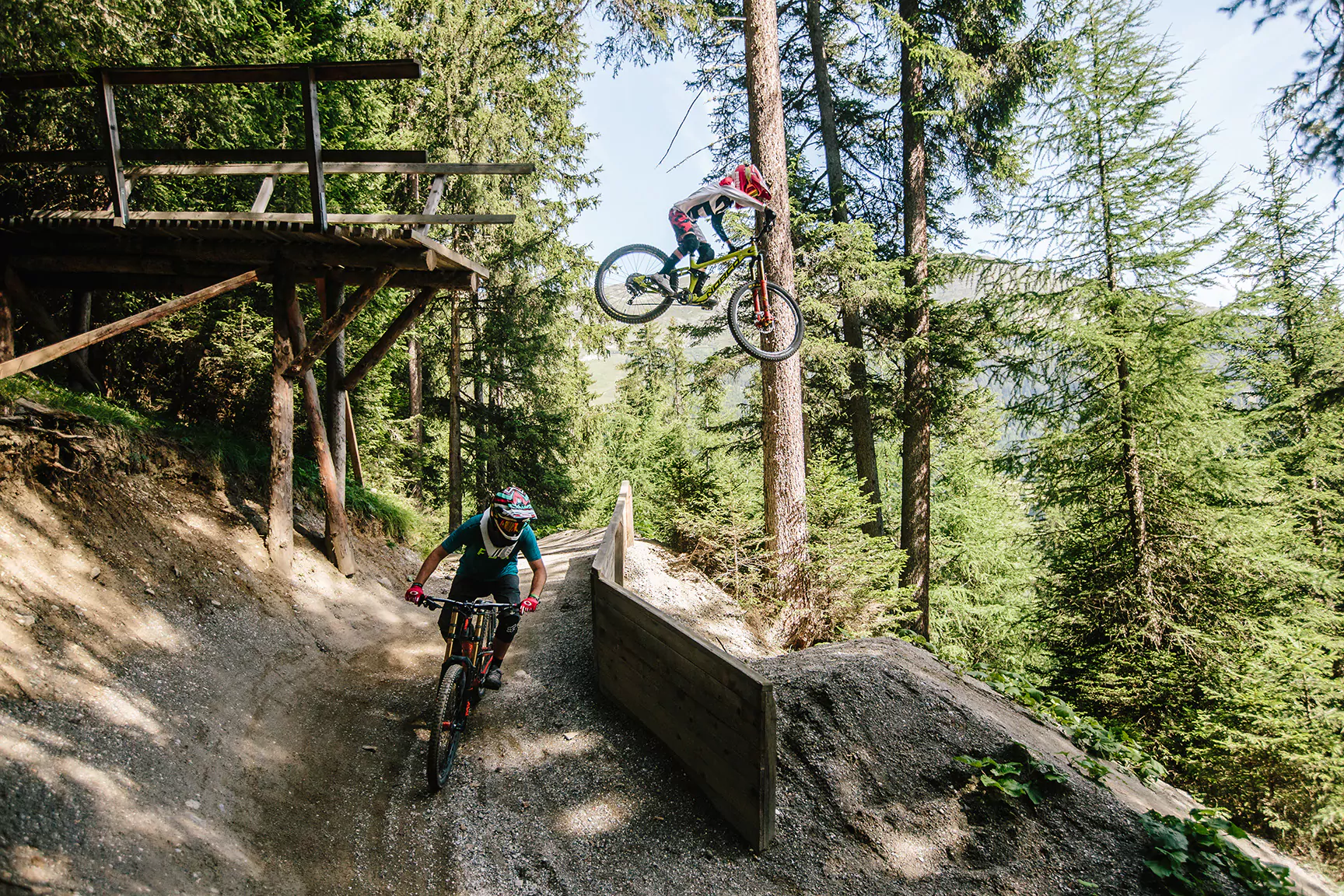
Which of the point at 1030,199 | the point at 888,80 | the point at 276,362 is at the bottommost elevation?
the point at 276,362

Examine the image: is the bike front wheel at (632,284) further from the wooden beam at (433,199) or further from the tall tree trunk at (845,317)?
the tall tree trunk at (845,317)

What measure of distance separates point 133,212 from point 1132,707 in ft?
42.8

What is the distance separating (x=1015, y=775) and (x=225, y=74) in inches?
358

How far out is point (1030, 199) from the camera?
981 cm

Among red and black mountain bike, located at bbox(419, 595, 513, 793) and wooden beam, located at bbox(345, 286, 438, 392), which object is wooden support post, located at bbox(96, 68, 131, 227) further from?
red and black mountain bike, located at bbox(419, 595, 513, 793)

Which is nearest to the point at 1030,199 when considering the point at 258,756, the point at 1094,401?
the point at 1094,401

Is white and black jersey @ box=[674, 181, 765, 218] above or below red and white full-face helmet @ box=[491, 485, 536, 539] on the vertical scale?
above

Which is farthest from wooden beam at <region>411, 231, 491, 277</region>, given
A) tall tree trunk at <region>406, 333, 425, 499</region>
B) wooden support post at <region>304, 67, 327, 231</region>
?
tall tree trunk at <region>406, 333, 425, 499</region>

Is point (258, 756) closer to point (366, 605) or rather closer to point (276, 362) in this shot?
point (366, 605)

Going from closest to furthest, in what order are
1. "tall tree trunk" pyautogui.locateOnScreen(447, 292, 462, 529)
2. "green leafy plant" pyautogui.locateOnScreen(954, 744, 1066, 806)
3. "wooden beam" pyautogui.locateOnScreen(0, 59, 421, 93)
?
1. "green leafy plant" pyautogui.locateOnScreen(954, 744, 1066, 806)
2. "wooden beam" pyautogui.locateOnScreen(0, 59, 421, 93)
3. "tall tree trunk" pyautogui.locateOnScreen(447, 292, 462, 529)

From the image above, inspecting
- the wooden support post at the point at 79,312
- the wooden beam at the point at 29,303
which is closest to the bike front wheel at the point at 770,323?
the wooden beam at the point at 29,303

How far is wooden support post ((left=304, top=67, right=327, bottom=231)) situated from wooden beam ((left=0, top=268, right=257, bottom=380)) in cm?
148

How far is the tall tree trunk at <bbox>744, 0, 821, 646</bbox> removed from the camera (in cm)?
908

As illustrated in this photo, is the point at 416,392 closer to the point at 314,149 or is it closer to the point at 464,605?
the point at 314,149
